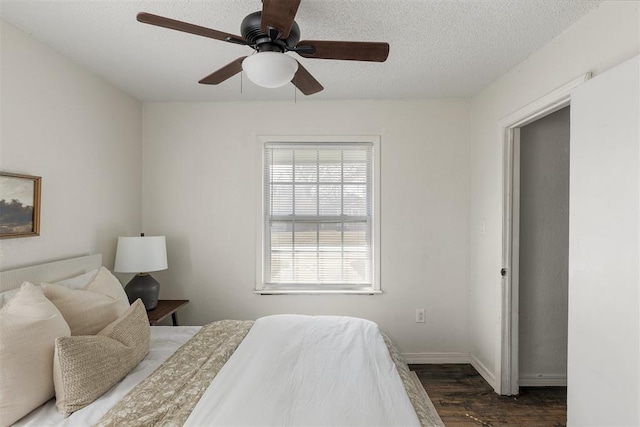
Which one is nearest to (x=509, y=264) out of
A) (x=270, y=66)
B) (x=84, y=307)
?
(x=270, y=66)

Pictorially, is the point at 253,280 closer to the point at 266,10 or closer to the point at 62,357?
the point at 62,357

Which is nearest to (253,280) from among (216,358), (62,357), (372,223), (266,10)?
(372,223)

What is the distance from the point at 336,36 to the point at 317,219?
66.8 inches

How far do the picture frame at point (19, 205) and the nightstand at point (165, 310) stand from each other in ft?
3.24

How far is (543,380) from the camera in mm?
2820

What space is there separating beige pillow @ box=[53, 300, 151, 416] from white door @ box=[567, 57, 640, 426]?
222 centimetres

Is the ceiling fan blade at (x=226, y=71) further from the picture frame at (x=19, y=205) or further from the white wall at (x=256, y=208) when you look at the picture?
the white wall at (x=256, y=208)

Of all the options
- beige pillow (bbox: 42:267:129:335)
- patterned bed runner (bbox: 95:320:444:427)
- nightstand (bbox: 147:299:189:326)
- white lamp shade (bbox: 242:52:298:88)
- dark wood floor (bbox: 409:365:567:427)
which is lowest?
dark wood floor (bbox: 409:365:567:427)

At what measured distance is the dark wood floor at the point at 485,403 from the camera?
7.75ft

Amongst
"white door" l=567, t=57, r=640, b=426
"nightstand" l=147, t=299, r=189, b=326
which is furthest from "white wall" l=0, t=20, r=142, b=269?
"white door" l=567, t=57, r=640, b=426

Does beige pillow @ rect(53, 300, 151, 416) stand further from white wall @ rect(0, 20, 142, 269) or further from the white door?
Result: the white door

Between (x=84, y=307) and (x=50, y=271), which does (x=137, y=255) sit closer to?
(x=50, y=271)

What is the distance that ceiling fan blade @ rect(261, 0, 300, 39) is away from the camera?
1.28 meters

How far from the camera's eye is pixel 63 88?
2.33 metres
